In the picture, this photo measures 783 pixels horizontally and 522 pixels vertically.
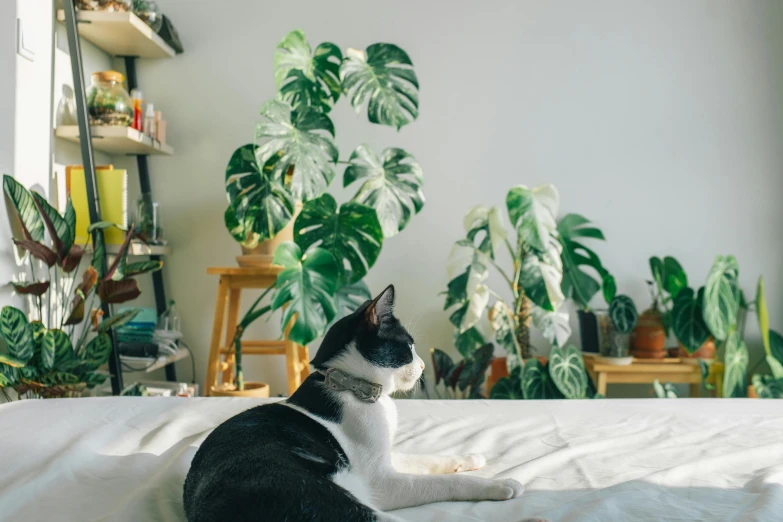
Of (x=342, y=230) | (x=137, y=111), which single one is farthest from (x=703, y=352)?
(x=137, y=111)

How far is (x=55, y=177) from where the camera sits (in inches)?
96.7

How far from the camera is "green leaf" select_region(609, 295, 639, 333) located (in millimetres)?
2670

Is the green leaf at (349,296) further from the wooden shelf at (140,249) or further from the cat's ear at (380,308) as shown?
the cat's ear at (380,308)

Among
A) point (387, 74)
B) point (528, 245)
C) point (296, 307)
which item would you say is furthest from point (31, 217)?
point (528, 245)

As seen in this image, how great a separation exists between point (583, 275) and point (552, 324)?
1.21 ft

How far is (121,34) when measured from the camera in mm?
2742

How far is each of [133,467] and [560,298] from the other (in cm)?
166

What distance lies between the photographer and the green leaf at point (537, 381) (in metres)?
2.40

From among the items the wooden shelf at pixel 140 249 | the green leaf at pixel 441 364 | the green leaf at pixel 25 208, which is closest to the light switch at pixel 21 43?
the green leaf at pixel 25 208

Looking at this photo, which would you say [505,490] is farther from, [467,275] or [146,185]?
[146,185]

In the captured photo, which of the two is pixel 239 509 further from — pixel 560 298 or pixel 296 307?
pixel 560 298

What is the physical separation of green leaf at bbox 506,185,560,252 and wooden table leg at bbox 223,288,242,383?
1.26 metres

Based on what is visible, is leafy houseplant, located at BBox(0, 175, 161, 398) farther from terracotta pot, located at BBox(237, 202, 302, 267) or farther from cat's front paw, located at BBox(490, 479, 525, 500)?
cat's front paw, located at BBox(490, 479, 525, 500)

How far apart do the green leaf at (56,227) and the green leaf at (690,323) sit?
2.27 metres
